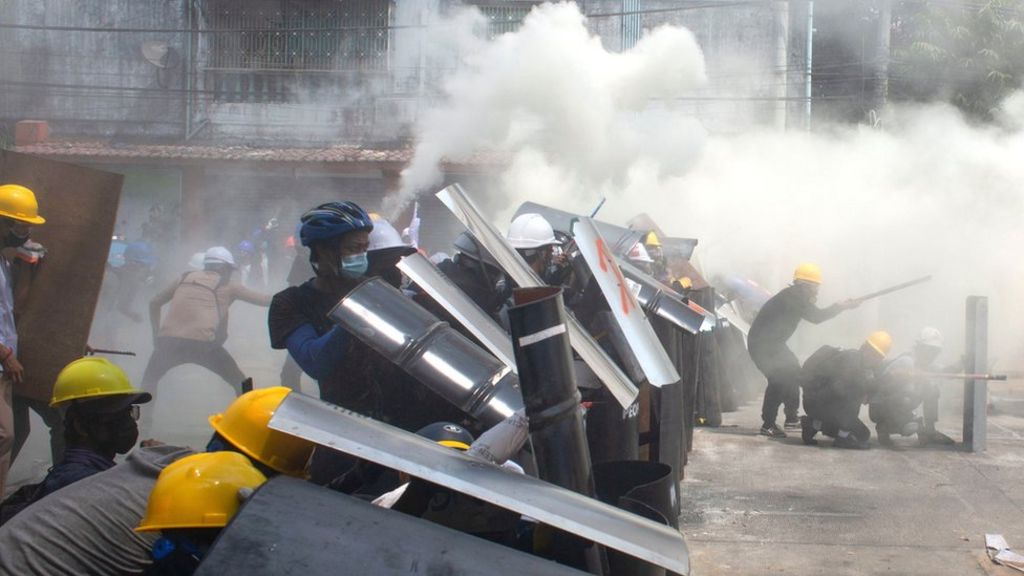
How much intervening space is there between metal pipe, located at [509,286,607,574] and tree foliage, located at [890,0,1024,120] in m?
16.5

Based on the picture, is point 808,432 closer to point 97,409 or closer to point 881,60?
point 97,409

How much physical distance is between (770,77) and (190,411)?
15618 mm

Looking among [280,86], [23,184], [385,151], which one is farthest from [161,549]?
[280,86]

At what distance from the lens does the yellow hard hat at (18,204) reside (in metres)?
4.69

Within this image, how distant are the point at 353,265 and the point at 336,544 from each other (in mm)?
1934

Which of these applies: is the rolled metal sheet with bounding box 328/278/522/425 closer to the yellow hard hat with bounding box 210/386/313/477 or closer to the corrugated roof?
the yellow hard hat with bounding box 210/386/313/477

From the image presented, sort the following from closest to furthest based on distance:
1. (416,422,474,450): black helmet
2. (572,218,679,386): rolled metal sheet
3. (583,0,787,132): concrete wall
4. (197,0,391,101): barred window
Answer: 1. (416,422,474,450): black helmet
2. (572,218,679,386): rolled metal sheet
3. (583,0,787,132): concrete wall
4. (197,0,391,101): barred window

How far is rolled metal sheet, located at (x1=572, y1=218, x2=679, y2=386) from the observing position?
3154mm

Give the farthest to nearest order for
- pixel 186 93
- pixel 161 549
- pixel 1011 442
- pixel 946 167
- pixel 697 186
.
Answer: pixel 186 93 → pixel 697 186 → pixel 946 167 → pixel 1011 442 → pixel 161 549

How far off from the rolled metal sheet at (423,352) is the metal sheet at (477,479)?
3.27ft

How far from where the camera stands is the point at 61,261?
5.11m

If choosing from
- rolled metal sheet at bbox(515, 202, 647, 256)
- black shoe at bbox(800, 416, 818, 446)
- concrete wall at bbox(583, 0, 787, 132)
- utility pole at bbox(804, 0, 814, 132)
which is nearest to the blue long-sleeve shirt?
rolled metal sheet at bbox(515, 202, 647, 256)

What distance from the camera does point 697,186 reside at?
1823 centimetres

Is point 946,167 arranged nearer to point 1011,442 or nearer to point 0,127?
point 1011,442
